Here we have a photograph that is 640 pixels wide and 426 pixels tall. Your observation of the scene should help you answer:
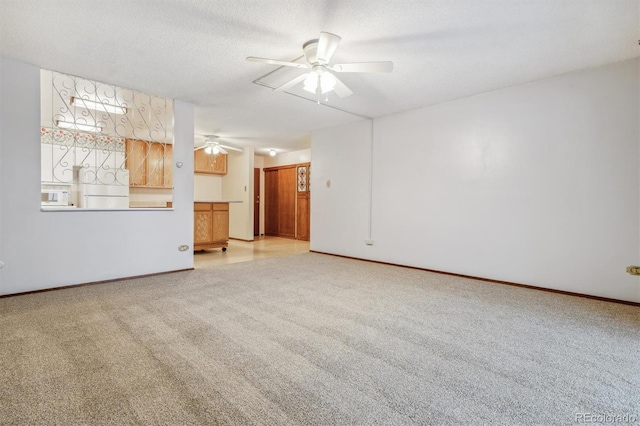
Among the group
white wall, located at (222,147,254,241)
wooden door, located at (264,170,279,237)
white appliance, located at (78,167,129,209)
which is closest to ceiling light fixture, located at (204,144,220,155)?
white wall, located at (222,147,254,241)

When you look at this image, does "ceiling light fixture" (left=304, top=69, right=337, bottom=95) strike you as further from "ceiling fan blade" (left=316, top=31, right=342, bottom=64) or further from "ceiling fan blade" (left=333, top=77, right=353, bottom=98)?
"ceiling fan blade" (left=316, top=31, right=342, bottom=64)

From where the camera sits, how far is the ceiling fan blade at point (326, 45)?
2.29 m

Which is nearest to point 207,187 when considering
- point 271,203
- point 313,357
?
point 271,203

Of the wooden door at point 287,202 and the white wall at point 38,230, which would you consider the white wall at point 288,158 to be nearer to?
the wooden door at point 287,202

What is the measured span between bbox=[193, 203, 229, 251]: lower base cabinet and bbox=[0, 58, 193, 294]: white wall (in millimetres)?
1675

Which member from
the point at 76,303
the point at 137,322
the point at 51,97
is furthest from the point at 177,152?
the point at 137,322

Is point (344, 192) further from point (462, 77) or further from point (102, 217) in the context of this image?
point (102, 217)

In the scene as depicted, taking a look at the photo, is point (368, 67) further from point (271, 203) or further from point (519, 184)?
point (271, 203)

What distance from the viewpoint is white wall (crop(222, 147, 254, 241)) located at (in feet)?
24.7

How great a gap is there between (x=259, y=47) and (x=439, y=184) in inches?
114

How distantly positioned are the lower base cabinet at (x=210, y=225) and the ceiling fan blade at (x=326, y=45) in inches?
160

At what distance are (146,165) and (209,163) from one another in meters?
1.45

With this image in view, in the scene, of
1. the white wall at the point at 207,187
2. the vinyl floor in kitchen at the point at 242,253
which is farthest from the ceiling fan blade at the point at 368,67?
the white wall at the point at 207,187

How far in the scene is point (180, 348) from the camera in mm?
1962
